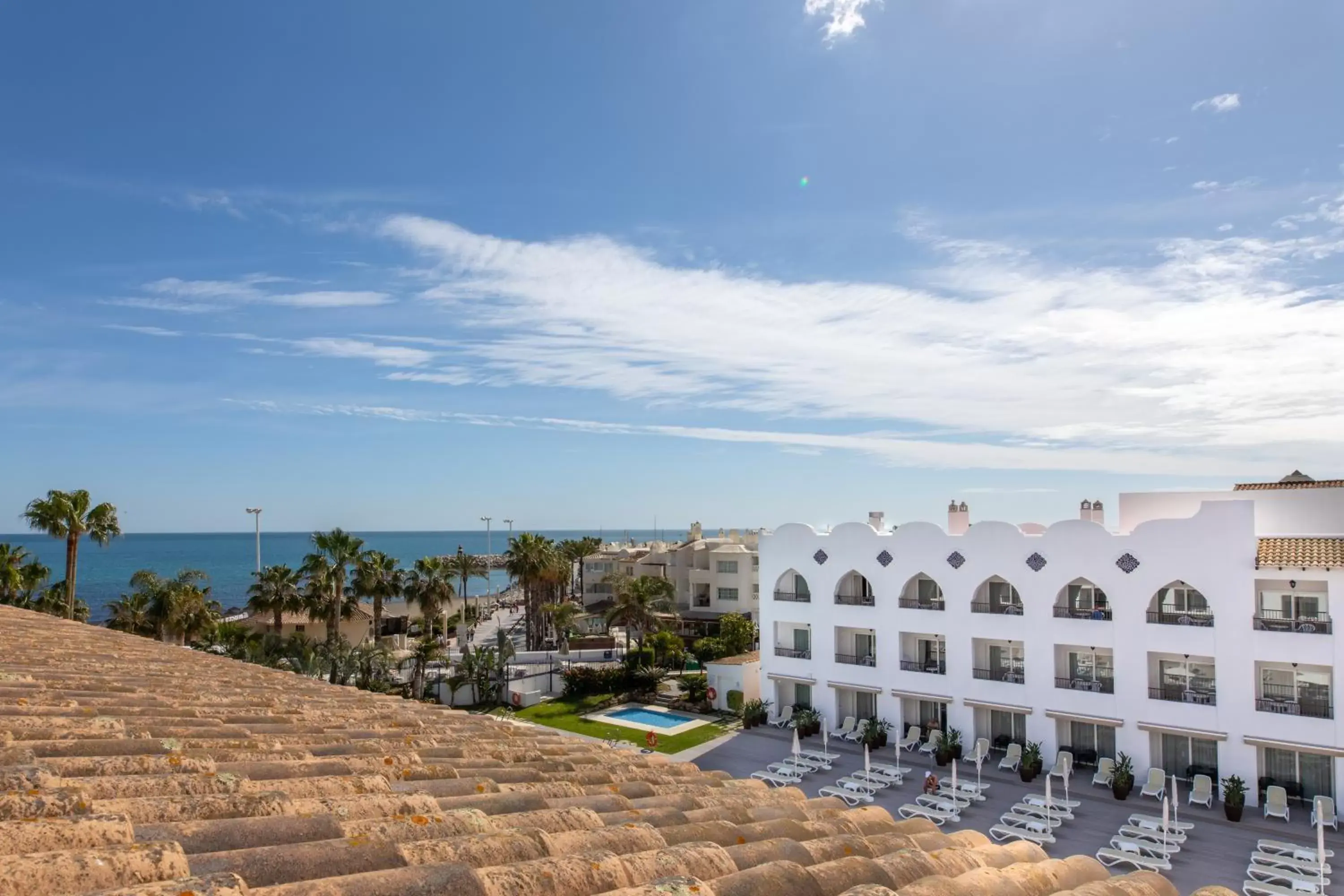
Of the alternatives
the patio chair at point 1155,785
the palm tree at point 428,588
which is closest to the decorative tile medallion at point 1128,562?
the patio chair at point 1155,785

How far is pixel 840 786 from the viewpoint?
92.8 feet

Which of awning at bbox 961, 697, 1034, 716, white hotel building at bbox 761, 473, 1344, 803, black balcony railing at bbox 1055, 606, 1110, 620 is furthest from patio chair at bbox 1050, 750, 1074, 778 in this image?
black balcony railing at bbox 1055, 606, 1110, 620

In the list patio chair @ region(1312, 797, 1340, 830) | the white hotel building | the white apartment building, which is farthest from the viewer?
the white apartment building

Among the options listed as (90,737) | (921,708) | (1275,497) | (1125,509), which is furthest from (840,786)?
(90,737)

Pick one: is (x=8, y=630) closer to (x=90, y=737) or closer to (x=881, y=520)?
(x=90, y=737)

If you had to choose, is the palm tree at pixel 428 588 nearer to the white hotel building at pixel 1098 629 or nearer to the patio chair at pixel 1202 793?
the white hotel building at pixel 1098 629

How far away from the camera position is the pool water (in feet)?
126

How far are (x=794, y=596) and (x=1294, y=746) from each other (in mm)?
18447

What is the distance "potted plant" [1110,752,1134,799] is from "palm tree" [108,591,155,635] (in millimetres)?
42605

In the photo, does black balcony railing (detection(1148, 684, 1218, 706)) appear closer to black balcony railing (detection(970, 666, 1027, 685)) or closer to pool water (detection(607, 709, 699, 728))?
black balcony railing (detection(970, 666, 1027, 685))

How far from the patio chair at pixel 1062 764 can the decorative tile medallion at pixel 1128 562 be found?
21.9 feet

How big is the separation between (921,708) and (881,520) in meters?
8.80

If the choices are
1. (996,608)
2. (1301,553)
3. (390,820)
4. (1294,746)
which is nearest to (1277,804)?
(1294,746)

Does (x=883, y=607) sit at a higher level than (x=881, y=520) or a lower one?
lower
